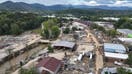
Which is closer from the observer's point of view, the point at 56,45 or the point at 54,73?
the point at 54,73

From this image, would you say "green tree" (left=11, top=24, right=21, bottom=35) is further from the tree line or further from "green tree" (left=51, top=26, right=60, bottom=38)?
"green tree" (left=51, top=26, right=60, bottom=38)

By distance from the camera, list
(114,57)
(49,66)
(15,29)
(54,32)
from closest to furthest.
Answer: (49,66)
(114,57)
(54,32)
(15,29)

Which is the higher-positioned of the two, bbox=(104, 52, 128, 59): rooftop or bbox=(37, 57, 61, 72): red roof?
bbox=(37, 57, 61, 72): red roof

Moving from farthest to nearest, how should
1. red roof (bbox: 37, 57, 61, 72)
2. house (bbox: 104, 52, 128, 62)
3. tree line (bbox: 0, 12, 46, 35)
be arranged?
tree line (bbox: 0, 12, 46, 35)
house (bbox: 104, 52, 128, 62)
red roof (bbox: 37, 57, 61, 72)

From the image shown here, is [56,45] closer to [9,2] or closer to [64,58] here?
[64,58]

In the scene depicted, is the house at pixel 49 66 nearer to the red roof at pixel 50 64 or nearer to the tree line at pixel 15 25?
the red roof at pixel 50 64

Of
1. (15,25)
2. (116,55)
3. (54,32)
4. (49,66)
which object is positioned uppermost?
(15,25)

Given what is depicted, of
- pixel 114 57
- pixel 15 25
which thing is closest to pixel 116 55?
pixel 114 57

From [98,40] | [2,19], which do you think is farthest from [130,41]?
[2,19]

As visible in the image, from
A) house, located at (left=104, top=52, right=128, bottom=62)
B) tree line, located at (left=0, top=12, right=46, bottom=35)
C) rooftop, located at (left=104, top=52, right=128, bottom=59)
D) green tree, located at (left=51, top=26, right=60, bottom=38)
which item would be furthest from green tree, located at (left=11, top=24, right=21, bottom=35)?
house, located at (left=104, top=52, right=128, bottom=62)

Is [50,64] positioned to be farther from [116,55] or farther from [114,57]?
[116,55]

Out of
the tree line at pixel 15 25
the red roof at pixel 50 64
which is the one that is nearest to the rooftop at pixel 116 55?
the red roof at pixel 50 64
